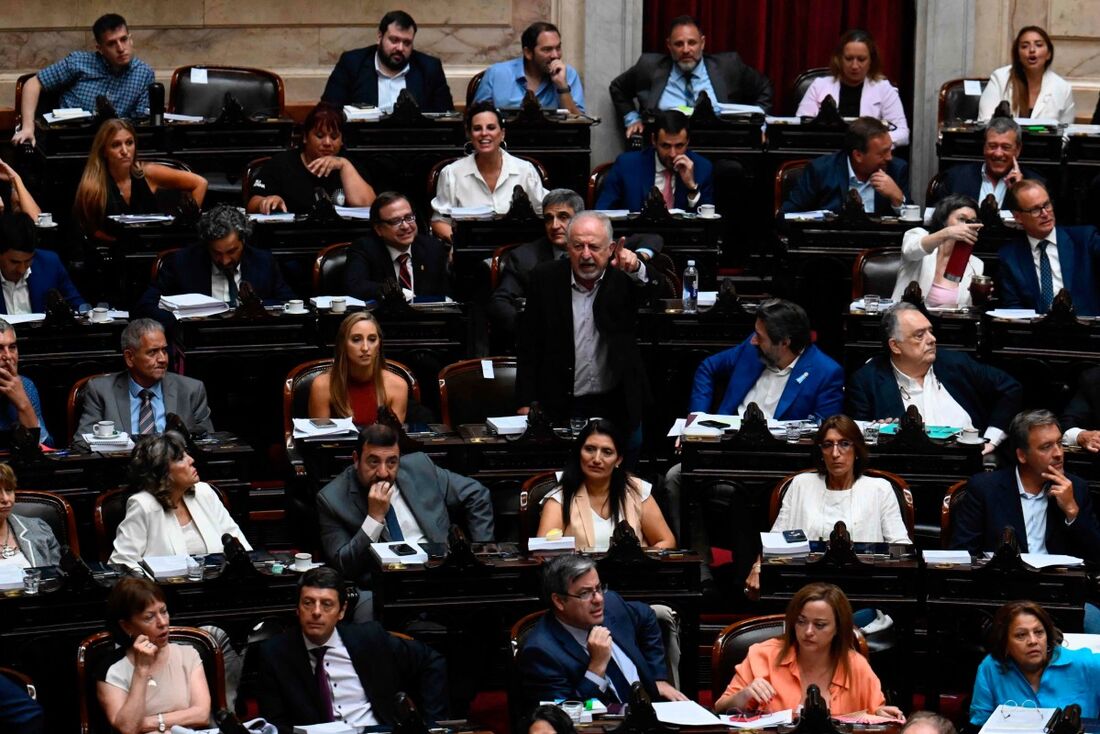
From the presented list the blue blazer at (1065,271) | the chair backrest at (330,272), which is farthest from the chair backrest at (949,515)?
the chair backrest at (330,272)

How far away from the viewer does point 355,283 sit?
8883mm

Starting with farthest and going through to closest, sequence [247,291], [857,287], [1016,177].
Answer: [1016,177], [857,287], [247,291]

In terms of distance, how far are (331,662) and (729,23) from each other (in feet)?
18.5

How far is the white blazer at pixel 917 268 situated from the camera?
8836 millimetres

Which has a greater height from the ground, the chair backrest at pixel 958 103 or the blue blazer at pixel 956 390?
the chair backrest at pixel 958 103

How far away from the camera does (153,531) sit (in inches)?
280

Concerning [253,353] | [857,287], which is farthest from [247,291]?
[857,287]

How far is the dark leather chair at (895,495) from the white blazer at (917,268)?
148cm

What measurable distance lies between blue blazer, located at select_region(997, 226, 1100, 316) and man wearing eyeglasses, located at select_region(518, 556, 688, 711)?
297 centimetres

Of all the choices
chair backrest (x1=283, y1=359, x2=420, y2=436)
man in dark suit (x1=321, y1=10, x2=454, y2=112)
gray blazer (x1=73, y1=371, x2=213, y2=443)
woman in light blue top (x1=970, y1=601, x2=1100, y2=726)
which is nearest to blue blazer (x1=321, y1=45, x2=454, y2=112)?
man in dark suit (x1=321, y1=10, x2=454, y2=112)

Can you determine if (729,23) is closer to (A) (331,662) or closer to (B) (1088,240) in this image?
(B) (1088,240)

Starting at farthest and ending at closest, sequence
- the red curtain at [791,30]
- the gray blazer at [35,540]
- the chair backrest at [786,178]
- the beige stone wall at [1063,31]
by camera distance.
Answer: the red curtain at [791,30] < the beige stone wall at [1063,31] < the chair backrest at [786,178] < the gray blazer at [35,540]

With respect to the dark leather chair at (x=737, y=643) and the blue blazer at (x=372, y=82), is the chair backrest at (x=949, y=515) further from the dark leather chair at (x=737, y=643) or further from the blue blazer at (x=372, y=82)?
the blue blazer at (x=372, y=82)

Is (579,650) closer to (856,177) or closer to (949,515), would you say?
(949,515)
